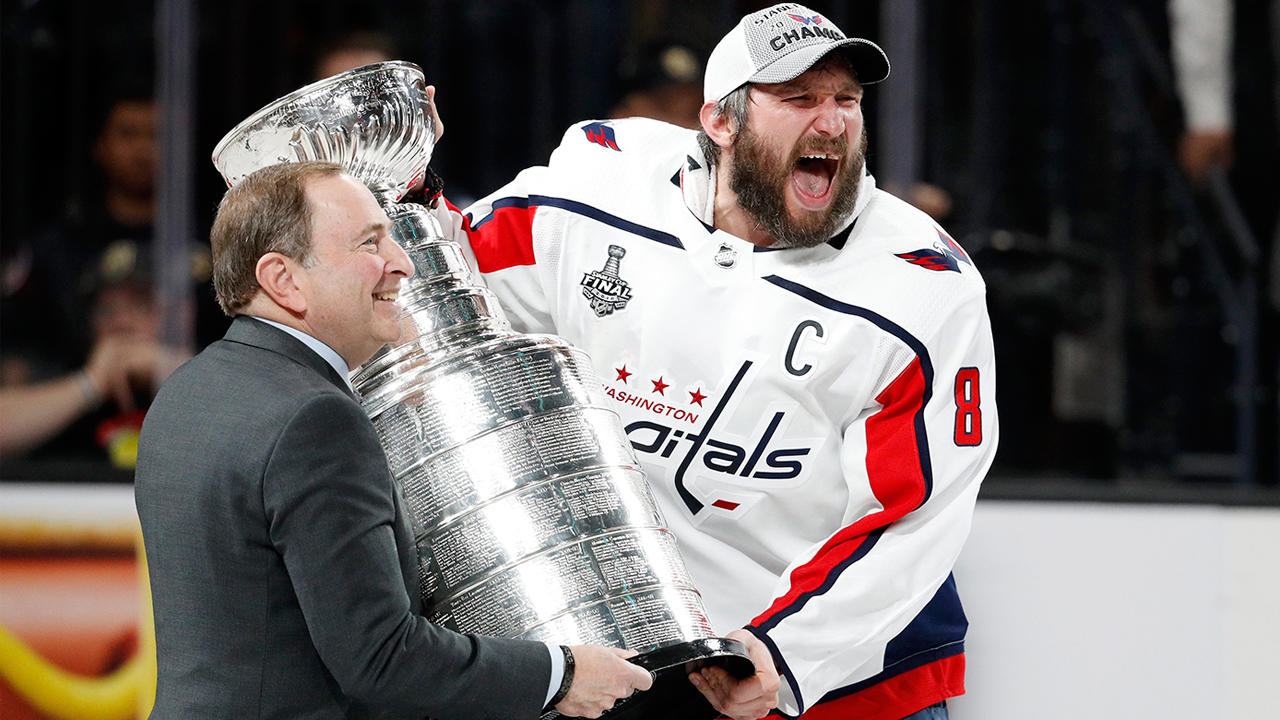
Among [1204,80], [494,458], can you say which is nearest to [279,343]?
[494,458]

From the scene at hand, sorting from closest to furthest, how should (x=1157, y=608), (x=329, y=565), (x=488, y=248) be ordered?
(x=329, y=565) → (x=488, y=248) → (x=1157, y=608)

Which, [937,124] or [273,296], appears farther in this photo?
[937,124]

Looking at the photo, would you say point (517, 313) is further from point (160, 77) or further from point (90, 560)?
point (160, 77)

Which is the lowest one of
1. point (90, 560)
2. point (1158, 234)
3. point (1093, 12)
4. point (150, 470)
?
point (90, 560)

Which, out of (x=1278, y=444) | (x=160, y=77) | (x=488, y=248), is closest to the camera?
(x=488, y=248)

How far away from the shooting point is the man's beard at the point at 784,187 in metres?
2.02

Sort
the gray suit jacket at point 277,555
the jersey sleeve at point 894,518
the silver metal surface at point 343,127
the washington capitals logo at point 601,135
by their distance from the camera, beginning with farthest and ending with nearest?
the washington capitals logo at point 601,135, the jersey sleeve at point 894,518, the silver metal surface at point 343,127, the gray suit jacket at point 277,555

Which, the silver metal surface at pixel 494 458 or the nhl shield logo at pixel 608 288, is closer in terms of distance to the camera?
the silver metal surface at pixel 494 458

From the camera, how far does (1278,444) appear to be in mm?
4066

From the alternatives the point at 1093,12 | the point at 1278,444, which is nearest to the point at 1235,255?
the point at 1278,444

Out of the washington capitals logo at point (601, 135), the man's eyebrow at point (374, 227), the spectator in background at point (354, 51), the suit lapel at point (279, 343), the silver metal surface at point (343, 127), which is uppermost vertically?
the spectator in background at point (354, 51)

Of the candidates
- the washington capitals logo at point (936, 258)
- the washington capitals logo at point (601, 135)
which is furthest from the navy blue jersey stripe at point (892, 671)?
the washington capitals logo at point (601, 135)

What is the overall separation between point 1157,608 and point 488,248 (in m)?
1.39

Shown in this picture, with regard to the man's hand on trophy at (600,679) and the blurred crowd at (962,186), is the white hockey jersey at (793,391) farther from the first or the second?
the blurred crowd at (962,186)
